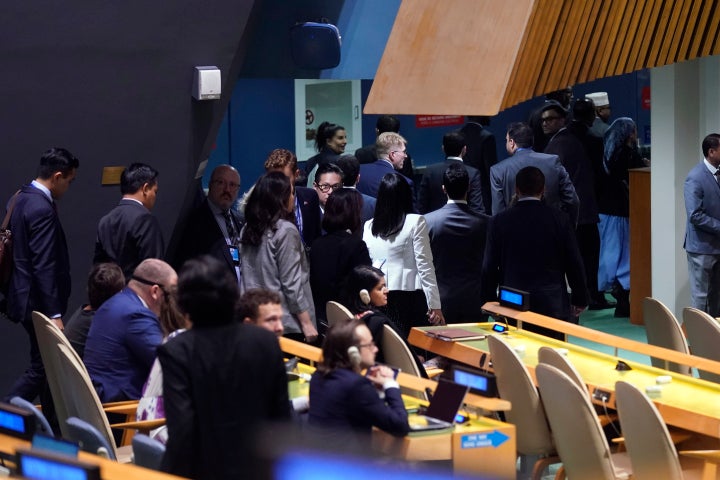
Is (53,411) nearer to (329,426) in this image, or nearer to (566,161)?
(329,426)

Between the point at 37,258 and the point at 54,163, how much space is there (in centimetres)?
50

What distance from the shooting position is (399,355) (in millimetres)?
5969

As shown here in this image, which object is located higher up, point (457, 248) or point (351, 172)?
point (351, 172)

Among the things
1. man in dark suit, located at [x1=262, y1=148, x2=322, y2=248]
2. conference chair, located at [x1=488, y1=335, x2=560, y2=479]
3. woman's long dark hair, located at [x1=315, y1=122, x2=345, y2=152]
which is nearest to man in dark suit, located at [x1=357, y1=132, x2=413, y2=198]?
woman's long dark hair, located at [x1=315, y1=122, x2=345, y2=152]

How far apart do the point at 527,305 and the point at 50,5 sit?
3.17 meters

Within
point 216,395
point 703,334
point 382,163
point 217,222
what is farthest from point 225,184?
point 216,395

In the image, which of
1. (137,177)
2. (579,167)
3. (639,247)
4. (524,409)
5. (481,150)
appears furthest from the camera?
(481,150)

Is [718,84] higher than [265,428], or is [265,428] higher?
[718,84]

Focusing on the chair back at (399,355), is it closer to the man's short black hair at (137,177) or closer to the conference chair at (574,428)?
the conference chair at (574,428)

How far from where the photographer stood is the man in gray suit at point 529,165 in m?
8.82

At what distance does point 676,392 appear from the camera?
5547 millimetres

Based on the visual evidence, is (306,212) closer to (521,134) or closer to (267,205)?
(267,205)

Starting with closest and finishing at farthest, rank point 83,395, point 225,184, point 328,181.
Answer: point 83,395, point 225,184, point 328,181

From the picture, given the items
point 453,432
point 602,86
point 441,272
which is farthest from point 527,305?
point 602,86
